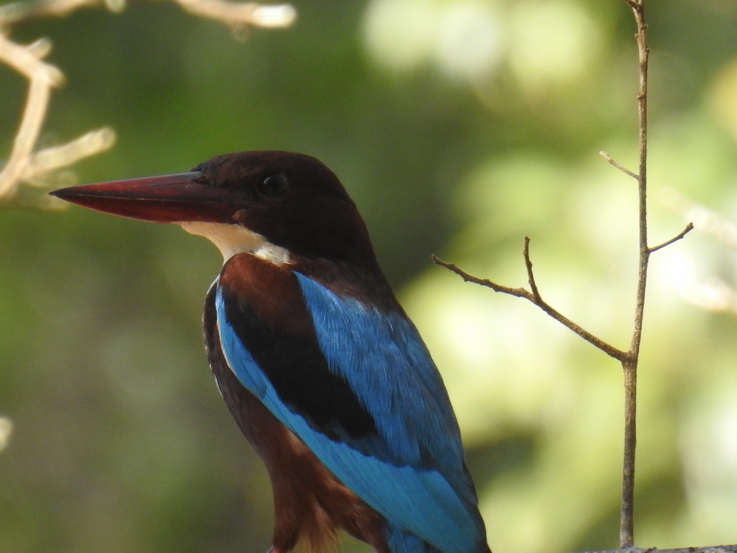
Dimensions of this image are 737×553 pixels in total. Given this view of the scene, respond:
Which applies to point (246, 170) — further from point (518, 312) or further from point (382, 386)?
point (518, 312)

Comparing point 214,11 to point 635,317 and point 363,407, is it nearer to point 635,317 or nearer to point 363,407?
point 363,407

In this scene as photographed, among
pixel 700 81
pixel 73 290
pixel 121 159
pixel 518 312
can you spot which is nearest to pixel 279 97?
pixel 121 159

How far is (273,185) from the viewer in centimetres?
318

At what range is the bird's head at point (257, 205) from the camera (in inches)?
122

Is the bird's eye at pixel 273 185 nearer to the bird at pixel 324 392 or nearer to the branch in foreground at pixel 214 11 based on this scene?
the bird at pixel 324 392

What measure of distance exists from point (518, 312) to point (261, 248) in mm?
1763

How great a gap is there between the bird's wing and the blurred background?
587 millimetres

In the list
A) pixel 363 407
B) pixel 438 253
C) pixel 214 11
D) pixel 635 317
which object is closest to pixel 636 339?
pixel 635 317

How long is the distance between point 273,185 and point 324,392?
56 cm

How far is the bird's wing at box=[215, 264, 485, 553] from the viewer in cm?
284

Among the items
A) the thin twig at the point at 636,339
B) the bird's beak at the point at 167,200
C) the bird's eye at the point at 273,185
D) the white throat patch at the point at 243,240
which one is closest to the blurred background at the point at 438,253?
the bird's beak at the point at 167,200

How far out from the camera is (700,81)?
19.0 ft

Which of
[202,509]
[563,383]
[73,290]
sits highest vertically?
[73,290]

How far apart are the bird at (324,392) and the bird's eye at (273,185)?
0.14ft
